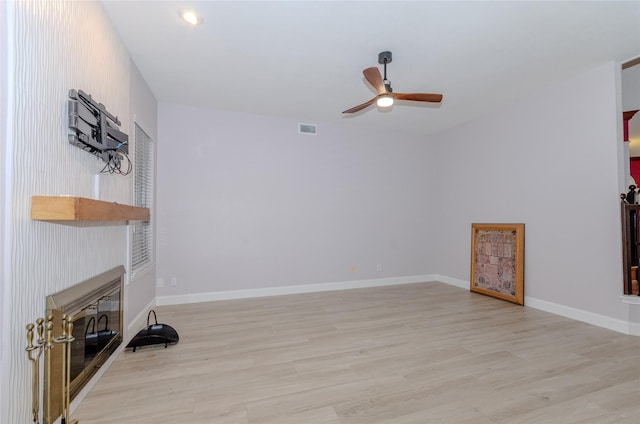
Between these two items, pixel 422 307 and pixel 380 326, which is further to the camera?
pixel 422 307

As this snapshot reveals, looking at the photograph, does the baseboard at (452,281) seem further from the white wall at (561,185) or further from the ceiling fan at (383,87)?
the ceiling fan at (383,87)

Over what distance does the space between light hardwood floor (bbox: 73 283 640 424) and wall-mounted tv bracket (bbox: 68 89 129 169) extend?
1.75m

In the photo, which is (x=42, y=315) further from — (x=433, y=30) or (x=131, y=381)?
(x=433, y=30)

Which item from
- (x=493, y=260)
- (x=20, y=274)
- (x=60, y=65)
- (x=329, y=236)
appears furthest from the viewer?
(x=329, y=236)

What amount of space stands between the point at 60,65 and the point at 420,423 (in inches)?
122

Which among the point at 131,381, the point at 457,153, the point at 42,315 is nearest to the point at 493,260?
the point at 457,153

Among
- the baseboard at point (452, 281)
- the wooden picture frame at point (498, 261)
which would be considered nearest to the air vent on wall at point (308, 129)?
the wooden picture frame at point (498, 261)

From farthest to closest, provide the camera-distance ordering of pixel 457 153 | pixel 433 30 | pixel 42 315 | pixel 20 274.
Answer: pixel 457 153
pixel 433 30
pixel 42 315
pixel 20 274

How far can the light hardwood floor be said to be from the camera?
6.21ft

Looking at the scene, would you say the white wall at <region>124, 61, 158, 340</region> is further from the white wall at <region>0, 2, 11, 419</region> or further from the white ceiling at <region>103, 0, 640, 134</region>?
the white wall at <region>0, 2, 11, 419</region>

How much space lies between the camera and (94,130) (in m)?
2.12

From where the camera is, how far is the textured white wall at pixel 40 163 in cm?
138

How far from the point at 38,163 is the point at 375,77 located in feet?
8.39

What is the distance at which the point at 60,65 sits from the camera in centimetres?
179
